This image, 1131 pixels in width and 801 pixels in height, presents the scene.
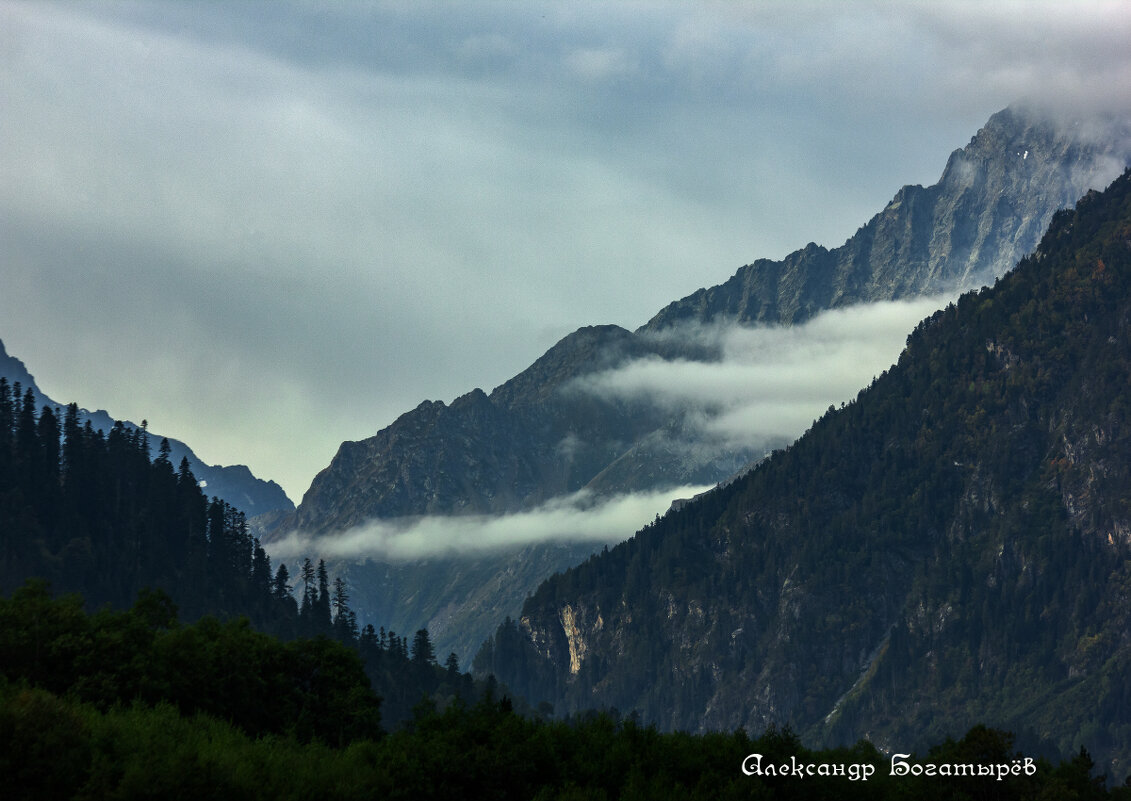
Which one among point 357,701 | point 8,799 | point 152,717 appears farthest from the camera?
point 357,701

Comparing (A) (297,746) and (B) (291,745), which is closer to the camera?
(B) (291,745)

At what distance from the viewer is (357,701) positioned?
7426 inches

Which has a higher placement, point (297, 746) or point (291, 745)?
point (291, 745)

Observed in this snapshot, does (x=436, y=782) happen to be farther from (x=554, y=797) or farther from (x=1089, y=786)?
(x=1089, y=786)

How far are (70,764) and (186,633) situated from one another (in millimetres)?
54427

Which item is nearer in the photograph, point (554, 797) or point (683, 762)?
point (554, 797)

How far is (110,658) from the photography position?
159375mm

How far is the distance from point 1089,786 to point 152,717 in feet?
370

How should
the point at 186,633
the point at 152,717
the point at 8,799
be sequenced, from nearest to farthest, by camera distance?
1. the point at 8,799
2. the point at 152,717
3. the point at 186,633

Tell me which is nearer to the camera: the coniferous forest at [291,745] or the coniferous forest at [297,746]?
the coniferous forest at [291,745]

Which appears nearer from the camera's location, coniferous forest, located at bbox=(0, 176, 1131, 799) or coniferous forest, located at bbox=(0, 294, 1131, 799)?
coniferous forest, located at bbox=(0, 294, 1131, 799)

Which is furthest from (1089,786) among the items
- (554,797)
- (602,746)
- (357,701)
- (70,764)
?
(70,764)

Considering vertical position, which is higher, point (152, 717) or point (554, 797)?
point (152, 717)

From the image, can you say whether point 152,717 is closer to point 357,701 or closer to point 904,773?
point 357,701
